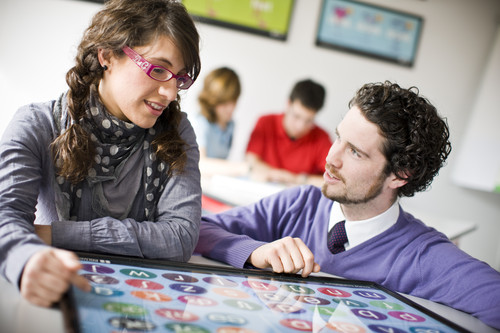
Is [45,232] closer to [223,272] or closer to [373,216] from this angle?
[223,272]

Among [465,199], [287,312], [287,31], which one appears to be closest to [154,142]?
[287,312]

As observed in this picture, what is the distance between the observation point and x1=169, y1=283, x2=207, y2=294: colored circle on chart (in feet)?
2.63

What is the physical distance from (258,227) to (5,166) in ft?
2.51

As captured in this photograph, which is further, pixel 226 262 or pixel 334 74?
pixel 334 74

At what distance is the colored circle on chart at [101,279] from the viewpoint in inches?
30.0

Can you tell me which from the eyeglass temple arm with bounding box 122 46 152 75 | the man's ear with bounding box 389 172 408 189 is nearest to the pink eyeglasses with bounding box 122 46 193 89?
the eyeglass temple arm with bounding box 122 46 152 75

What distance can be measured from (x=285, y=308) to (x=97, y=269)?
1.05 ft

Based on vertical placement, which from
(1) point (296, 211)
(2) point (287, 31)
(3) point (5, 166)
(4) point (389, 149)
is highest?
(2) point (287, 31)

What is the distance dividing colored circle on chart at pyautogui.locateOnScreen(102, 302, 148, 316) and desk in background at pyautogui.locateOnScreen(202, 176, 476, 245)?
1719 millimetres

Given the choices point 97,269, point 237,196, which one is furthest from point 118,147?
point 237,196

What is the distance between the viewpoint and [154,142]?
120cm

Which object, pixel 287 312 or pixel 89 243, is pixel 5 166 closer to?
pixel 89 243

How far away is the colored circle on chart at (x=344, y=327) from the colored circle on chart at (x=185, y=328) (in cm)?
22

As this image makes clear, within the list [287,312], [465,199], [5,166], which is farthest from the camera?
[465,199]
